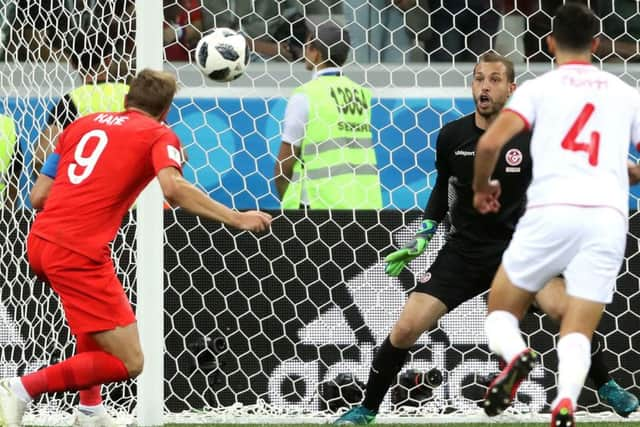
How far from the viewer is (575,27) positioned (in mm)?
5258

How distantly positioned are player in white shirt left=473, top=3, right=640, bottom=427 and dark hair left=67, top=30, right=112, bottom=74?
9.16 ft

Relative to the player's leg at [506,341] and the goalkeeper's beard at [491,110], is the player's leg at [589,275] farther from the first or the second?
the goalkeeper's beard at [491,110]

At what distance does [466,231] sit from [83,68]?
7.21 feet

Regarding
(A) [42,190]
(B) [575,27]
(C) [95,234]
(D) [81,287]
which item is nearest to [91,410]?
(D) [81,287]

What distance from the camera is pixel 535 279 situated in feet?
17.2

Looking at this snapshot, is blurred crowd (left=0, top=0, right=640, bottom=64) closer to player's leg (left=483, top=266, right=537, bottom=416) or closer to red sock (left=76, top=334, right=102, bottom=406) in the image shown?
red sock (left=76, top=334, right=102, bottom=406)

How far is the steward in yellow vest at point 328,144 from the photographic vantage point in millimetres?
8289

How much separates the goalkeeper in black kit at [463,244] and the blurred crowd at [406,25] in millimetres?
1914

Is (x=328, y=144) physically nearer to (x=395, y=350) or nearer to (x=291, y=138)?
(x=291, y=138)

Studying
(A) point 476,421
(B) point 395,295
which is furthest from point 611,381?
(B) point 395,295

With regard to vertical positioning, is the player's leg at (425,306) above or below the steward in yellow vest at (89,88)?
below

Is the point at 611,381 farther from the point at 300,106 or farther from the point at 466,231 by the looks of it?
the point at 300,106

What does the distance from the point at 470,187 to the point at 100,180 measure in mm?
1931

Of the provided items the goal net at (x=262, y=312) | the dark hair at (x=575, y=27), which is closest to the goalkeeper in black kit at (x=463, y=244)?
the goal net at (x=262, y=312)
